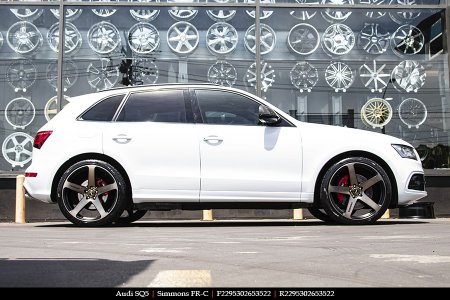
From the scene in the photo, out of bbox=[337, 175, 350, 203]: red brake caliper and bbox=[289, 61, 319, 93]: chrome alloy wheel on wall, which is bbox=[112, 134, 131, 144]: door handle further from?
bbox=[289, 61, 319, 93]: chrome alloy wheel on wall

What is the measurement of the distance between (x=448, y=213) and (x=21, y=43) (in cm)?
797

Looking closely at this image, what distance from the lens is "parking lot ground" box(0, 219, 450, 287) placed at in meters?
3.53

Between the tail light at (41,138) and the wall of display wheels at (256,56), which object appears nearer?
the tail light at (41,138)

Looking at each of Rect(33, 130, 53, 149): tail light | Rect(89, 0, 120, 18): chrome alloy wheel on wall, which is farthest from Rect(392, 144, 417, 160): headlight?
Rect(89, 0, 120, 18): chrome alloy wheel on wall

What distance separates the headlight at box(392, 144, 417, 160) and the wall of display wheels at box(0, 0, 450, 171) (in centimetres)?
416

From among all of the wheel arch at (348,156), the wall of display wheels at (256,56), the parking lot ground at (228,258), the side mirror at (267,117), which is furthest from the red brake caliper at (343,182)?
the wall of display wheels at (256,56)

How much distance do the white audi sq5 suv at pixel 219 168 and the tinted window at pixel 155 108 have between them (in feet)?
0.15

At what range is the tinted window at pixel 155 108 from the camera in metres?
7.66

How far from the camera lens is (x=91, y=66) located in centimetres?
1222

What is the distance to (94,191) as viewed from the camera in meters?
7.39

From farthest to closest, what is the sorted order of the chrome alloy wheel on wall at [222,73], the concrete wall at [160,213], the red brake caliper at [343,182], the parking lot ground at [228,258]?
1. the chrome alloy wheel on wall at [222,73]
2. the concrete wall at [160,213]
3. the red brake caliper at [343,182]
4. the parking lot ground at [228,258]

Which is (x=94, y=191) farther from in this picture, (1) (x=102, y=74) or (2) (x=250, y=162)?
(1) (x=102, y=74)

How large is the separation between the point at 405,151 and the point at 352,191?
0.81 metres

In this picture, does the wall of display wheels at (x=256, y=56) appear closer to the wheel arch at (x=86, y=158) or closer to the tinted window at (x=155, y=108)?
the tinted window at (x=155, y=108)
